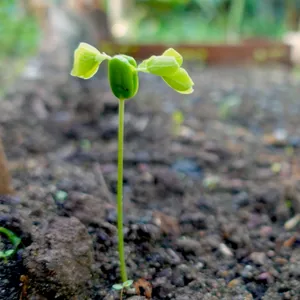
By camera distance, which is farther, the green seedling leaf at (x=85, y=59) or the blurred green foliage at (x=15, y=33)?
the blurred green foliage at (x=15, y=33)

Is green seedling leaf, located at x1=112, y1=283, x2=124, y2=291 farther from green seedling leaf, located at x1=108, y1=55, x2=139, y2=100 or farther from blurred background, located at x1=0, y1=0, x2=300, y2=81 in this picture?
blurred background, located at x1=0, y1=0, x2=300, y2=81

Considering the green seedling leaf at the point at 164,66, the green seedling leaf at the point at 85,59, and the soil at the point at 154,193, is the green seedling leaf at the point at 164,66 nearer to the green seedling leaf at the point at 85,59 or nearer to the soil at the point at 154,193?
the green seedling leaf at the point at 85,59

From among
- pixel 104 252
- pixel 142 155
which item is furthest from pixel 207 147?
pixel 104 252

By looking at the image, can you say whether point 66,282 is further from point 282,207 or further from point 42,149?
point 42,149

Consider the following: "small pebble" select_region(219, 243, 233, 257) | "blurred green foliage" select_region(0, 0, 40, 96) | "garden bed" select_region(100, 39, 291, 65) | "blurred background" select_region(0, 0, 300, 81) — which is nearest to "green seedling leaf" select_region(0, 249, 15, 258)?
"small pebble" select_region(219, 243, 233, 257)

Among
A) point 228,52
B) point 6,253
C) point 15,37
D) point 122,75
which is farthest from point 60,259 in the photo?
point 15,37

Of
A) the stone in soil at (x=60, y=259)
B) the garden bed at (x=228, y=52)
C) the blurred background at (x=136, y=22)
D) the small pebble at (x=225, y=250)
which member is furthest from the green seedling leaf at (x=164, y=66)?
the garden bed at (x=228, y=52)
